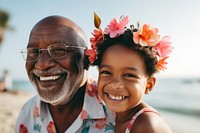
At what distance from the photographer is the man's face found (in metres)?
3.02

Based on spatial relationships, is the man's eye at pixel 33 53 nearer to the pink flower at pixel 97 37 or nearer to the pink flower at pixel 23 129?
the pink flower at pixel 97 37

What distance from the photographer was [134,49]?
8.74ft

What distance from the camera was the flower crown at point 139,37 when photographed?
8.71 ft

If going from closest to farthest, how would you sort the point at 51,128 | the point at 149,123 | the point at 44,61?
the point at 149,123
the point at 44,61
the point at 51,128

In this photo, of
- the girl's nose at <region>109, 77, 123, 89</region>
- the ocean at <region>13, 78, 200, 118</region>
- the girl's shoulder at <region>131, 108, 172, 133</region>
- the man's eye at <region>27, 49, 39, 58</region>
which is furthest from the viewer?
the ocean at <region>13, 78, 200, 118</region>

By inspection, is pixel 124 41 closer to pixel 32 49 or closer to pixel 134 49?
pixel 134 49

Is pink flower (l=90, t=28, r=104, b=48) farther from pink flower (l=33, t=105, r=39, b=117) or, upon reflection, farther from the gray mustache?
pink flower (l=33, t=105, r=39, b=117)

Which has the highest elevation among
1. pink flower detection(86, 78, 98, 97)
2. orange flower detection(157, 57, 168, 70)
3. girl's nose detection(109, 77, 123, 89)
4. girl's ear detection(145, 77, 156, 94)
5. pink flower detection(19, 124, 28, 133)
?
orange flower detection(157, 57, 168, 70)

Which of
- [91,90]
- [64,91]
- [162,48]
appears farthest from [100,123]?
[162,48]

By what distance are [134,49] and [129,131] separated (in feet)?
2.44

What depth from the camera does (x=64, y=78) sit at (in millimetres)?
3068

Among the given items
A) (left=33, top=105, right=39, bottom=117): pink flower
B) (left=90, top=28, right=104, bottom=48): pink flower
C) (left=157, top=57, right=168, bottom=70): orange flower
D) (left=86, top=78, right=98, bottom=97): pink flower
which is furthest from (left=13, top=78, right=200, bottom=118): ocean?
(left=90, top=28, right=104, bottom=48): pink flower

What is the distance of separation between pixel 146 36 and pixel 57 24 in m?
1.05

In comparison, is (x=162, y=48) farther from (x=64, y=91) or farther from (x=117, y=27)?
(x=64, y=91)
